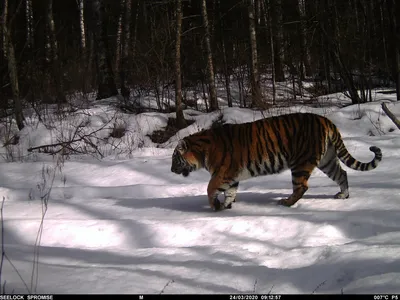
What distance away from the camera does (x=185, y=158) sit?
5.47 metres

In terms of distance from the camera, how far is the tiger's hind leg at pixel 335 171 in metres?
5.24

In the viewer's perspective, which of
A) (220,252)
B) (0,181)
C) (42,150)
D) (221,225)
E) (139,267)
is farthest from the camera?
(42,150)

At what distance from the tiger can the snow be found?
0.33 metres

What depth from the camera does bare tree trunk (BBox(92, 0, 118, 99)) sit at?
14711mm

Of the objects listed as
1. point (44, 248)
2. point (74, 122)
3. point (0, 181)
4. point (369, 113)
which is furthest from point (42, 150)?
point (369, 113)

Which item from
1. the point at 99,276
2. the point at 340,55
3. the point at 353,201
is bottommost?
the point at 353,201

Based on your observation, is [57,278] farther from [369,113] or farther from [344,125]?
[369,113]

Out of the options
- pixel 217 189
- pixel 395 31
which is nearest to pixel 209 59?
pixel 395 31

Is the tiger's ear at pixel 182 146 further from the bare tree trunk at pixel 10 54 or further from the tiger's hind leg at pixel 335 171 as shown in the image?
the bare tree trunk at pixel 10 54

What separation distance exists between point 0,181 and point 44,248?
4.33 meters

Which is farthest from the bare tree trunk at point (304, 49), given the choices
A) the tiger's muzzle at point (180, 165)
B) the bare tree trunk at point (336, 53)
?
the tiger's muzzle at point (180, 165)

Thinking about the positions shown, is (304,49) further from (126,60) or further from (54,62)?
Answer: (54,62)

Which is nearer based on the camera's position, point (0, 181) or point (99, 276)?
point (99, 276)

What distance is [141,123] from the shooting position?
1222 centimetres
